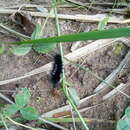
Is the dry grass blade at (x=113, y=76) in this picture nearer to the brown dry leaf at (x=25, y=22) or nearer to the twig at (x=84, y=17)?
the twig at (x=84, y=17)

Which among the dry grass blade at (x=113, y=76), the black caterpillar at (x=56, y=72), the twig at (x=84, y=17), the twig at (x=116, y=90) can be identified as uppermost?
the twig at (x=84, y=17)

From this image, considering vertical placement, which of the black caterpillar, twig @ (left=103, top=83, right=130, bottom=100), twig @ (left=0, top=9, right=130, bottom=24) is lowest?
twig @ (left=103, top=83, right=130, bottom=100)

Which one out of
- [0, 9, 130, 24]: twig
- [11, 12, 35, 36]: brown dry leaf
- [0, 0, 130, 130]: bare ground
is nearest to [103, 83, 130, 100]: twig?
[0, 0, 130, 130]: bare ground

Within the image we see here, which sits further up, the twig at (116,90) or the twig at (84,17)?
the twig at (84,17)

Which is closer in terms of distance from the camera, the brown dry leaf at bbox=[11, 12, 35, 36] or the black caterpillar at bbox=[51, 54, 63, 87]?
the black caterpillar at bbox=[51, 54, 63, 87]

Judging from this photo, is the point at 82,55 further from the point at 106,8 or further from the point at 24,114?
the point at 24,114

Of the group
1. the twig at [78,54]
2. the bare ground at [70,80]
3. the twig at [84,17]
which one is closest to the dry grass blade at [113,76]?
the bare ground at [70,80]

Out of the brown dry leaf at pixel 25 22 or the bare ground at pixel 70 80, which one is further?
the brown dry leaf at pixel 25 22

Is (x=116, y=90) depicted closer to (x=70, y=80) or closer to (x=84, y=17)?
(x=70, y=80)

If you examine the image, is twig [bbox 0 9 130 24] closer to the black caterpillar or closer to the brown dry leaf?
the brown dry leaf
